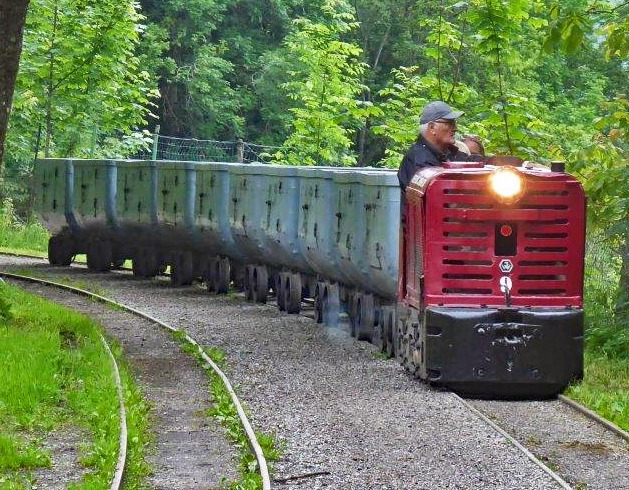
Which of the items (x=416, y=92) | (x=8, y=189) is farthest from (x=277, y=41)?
(x=416, y=92)

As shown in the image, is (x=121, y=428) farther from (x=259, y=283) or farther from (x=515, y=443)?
(x=259, y=283)

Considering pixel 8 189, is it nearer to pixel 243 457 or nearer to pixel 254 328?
pixel 254 328

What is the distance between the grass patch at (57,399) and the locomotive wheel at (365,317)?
3.06 metres

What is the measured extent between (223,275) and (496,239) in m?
12.2

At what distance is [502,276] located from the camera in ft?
40.7

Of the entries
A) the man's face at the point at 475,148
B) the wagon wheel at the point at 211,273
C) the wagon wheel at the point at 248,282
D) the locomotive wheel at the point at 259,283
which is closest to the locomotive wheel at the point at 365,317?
the man's face at the point at 475,148

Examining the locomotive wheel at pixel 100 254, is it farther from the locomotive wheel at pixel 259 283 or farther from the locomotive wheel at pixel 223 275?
the locomotive wheel at pixel 259 283

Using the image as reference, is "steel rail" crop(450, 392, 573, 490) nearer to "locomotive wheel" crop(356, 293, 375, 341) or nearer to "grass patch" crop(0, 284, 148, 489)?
"grass patch" crop(0, 284, 148, 489)

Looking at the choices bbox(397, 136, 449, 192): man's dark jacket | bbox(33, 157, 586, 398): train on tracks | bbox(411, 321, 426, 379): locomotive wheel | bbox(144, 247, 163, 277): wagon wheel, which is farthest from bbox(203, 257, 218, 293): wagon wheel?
bbox(397, 136, 449, 192): man's dark jacket

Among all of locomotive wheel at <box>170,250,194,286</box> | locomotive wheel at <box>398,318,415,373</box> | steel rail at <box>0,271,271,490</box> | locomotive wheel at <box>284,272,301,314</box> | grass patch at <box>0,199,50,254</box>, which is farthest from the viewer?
grass patch at <box>0,199,50,254</box>

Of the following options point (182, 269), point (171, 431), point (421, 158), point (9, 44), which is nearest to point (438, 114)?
point (421, 158)

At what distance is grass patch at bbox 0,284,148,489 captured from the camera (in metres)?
9.76

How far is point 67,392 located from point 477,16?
26.8 feet

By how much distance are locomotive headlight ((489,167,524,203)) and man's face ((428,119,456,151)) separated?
3.66 ft
